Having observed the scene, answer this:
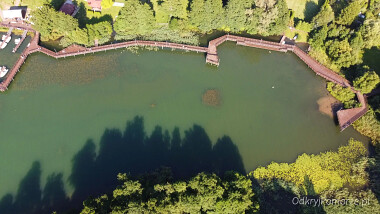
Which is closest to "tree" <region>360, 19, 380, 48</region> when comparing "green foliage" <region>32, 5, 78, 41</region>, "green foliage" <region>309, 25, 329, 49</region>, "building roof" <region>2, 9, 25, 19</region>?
"green foliage" <region>309, 25, 329, 49</region>

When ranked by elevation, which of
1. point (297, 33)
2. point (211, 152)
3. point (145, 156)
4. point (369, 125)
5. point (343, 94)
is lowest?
point (145, 156)

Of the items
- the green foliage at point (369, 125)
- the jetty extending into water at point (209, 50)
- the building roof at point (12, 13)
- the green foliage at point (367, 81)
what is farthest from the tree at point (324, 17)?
the building roof at point (12, 13)

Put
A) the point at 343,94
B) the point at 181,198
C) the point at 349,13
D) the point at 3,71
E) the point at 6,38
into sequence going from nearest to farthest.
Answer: the point at 181,198 → the point at 343,94 → the point at 3,71 → the point at 349,13 → the point at 6,38

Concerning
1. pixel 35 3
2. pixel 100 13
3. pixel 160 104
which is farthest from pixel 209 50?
pixel 35 3

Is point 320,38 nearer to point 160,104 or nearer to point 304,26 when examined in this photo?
point 304,26

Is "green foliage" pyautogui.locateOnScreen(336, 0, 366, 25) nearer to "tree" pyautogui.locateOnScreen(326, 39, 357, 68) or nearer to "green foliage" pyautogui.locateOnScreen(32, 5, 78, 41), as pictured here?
"tree" pyautogui.locateOnScreen(326, 39, 357, 68)

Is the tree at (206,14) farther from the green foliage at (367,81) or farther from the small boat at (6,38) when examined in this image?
the small boat at (6,38)

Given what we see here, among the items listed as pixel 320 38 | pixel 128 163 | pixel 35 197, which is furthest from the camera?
pixel 320 38
